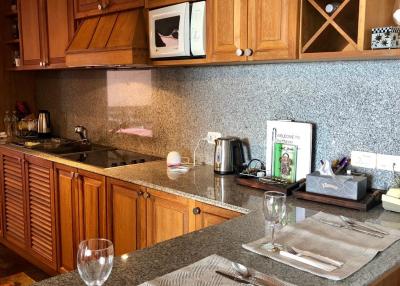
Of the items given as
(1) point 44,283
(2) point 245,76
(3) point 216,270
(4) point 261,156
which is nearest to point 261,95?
(2) point 245,76

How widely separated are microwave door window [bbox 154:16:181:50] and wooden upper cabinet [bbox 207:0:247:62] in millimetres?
234

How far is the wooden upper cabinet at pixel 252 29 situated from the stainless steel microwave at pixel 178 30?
0.06 m

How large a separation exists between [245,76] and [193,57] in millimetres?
347

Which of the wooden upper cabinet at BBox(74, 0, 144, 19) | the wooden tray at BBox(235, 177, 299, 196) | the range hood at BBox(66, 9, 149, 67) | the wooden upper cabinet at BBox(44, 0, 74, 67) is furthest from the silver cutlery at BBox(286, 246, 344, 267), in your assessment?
the wooden upper cabinet at BBox(44, 0, 74, 67)

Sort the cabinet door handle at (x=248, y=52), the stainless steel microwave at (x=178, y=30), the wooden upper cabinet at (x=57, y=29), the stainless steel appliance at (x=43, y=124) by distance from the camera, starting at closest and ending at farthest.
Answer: the cabinet door handle at (x=248, y=52)
the stainless steel microwave at (x=178, y=30)
the wooden upper cabinet at (x=57, y=29)
the stainless steel appliance at (x=43, y=124)

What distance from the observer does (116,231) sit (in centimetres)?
257

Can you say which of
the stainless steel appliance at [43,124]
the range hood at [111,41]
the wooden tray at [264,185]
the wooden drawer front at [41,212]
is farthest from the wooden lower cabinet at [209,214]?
the stainless steel appliance at [43,124]

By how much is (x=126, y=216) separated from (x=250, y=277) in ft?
4.72

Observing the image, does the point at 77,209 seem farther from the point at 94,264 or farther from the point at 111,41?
the point at 94,264

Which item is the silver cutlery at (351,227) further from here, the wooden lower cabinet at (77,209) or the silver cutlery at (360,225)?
the wooden lower cabinet at (77,209)

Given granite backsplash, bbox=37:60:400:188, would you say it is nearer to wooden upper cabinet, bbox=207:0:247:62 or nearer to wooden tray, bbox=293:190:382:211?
wooden tray, bbox=293:190:382:211

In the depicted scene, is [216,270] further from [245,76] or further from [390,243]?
[245,76]

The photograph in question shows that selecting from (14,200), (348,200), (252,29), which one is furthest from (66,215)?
(348,200)

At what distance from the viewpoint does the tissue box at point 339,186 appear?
1885 millimetres
